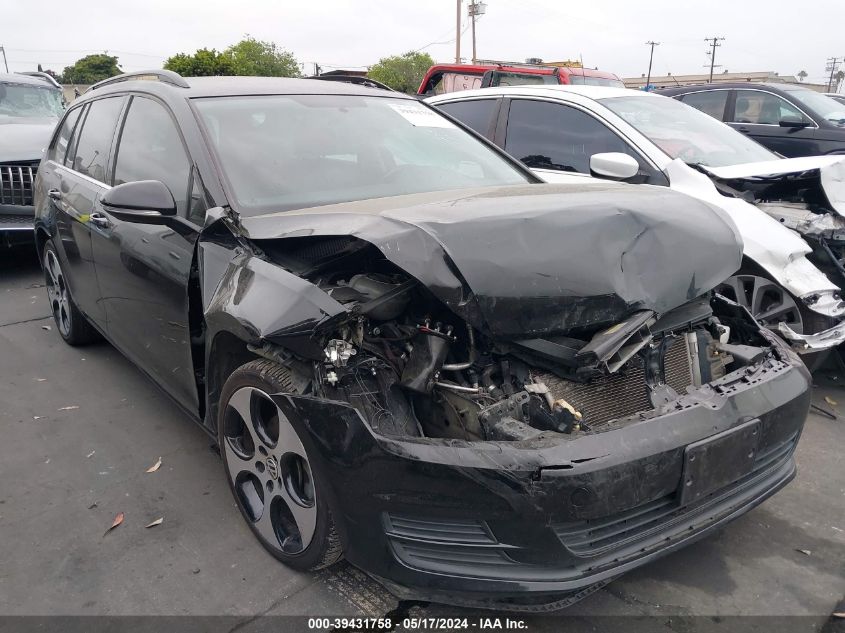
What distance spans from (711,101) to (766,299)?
601 cm

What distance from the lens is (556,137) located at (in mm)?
5137

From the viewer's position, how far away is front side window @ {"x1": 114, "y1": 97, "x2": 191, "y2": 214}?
114 inches

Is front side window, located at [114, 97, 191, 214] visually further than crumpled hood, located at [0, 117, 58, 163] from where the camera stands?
No

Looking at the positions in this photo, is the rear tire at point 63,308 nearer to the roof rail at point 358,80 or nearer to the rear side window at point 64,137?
the rear side window at point 64,137

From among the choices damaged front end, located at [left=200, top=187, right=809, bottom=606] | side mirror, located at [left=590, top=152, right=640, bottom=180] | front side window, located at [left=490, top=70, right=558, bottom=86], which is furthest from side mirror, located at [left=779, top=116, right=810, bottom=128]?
damaged front end, located at [left=200, top=187, right=809, bottom=606]

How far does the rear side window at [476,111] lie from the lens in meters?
5.55

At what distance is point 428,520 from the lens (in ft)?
6.43

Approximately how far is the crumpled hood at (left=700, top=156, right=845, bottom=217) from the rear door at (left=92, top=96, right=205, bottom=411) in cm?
348

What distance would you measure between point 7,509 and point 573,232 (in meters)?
2.68

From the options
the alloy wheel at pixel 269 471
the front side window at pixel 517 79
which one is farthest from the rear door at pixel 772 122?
the alloy wheel at pixel 269 471

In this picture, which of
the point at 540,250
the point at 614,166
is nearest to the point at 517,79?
the point at 614,166

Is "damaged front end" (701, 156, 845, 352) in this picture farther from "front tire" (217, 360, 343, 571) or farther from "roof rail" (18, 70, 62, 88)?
"roof rail" (18, 70, 62, 88)

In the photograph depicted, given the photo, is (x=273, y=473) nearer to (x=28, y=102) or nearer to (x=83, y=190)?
(x=83, y=190)

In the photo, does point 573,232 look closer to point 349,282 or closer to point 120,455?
point 349,282
